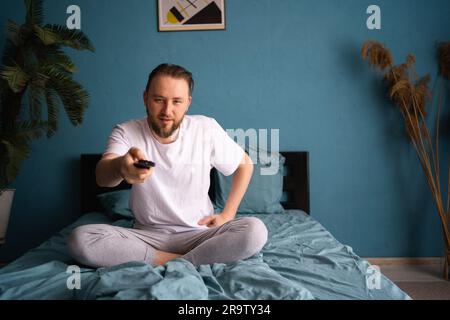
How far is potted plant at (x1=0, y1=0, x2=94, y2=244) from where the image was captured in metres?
2.59

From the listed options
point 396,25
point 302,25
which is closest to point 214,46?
point 302,25

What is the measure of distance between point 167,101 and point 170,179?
329 mm

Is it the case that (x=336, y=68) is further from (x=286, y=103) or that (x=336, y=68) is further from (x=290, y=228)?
(x=290, y=228)

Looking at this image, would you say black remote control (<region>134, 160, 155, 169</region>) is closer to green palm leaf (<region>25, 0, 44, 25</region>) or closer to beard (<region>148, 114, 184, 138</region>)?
beard (<region>148, 114, 184, 138</region>)

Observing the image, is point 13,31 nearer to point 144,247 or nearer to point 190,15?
point 190,15

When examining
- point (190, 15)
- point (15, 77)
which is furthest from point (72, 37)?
point (190, 15)

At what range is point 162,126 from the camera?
1.76m

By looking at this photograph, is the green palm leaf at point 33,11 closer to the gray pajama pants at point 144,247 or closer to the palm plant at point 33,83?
the palm plant at point 33,83

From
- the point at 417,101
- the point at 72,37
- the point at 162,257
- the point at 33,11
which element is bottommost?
the point at 162,257

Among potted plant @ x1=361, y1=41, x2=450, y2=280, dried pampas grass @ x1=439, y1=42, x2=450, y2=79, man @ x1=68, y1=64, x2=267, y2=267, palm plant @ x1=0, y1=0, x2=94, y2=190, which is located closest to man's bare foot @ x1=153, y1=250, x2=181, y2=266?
man @ x1=68, y1=64, x2=267, y2=267

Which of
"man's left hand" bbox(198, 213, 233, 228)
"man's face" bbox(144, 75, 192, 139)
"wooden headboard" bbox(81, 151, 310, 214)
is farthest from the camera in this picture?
"wooden headboard" bbox(81, 151, 310, 214)

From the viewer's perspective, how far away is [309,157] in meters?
3.08

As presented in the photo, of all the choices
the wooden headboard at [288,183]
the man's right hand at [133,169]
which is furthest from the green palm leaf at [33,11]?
the man's right hand at [133,169]
